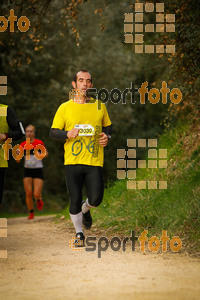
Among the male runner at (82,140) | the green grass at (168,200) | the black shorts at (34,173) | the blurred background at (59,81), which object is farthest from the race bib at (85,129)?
the blurred background at (59,81)

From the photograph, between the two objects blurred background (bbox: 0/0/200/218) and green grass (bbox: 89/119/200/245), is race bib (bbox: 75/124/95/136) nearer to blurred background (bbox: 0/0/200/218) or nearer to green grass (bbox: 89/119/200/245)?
green grass (bbox: 89/119/200/245)

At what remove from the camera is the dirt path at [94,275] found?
5.11m

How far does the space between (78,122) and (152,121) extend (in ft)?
66.6

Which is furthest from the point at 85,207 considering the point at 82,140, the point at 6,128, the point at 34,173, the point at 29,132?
the point at 34,173

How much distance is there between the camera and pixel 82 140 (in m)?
7.82

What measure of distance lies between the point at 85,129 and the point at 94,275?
2283mm

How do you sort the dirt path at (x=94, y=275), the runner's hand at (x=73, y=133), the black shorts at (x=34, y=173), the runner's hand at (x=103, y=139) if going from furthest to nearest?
the black shorts at (x=34, y=173) → the runner's hand at (x=103, y=139) → the runner's hand at (x=73, y=133) → the dirt path at (x=94, y=275)

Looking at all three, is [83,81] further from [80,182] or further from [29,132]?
[29,132]

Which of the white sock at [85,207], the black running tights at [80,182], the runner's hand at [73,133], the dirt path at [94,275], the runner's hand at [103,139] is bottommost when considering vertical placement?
the dirt path at [94,275]

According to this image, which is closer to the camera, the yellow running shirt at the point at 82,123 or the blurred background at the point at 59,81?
the yellow running shirt at the point at 82,123

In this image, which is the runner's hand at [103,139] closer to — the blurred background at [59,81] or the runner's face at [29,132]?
the runner's face at [29,132]

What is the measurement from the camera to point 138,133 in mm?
27547

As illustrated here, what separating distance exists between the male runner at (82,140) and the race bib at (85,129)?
0.01m

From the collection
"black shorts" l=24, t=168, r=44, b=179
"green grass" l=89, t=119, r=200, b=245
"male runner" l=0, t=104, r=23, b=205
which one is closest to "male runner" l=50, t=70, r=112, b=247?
"male runner" l=0, t=104, r=23, b=205
